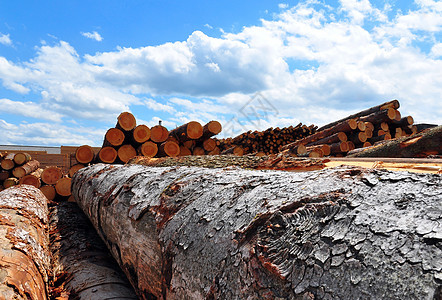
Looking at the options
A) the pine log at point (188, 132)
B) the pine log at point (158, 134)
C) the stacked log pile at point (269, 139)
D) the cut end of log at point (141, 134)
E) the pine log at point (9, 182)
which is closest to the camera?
the cut end of log at point (141, 134)

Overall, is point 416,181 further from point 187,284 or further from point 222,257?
point 187,284

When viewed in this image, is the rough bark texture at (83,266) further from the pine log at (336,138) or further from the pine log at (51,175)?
the pine log at (336,138)

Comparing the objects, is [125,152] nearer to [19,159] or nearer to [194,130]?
[194,130]

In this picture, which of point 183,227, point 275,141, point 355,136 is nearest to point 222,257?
point 183,227

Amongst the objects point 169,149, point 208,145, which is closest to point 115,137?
point 169,149

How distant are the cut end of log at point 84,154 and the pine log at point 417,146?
20.0 ft

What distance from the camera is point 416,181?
103 centimetres

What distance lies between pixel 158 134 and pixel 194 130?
2.91ft

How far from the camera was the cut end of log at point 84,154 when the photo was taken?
7.13m

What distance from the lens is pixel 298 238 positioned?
1006mm

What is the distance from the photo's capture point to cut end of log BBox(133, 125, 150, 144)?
7.00 m

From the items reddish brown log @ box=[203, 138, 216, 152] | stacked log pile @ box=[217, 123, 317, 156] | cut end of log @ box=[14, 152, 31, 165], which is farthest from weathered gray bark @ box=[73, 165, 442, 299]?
stacked log pile @ box=[217, 123, 317, 156]

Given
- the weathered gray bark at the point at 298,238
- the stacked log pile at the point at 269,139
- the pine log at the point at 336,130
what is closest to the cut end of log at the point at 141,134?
the stacked log pile at the point at 269,139

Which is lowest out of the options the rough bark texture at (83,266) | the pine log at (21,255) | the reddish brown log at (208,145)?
the rough bark texture at (83,266)
